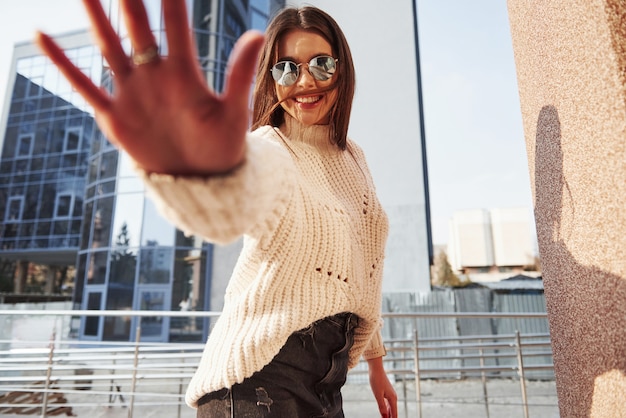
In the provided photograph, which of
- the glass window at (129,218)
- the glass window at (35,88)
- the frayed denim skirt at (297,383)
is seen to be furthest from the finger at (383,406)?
the glass window at (35,88)

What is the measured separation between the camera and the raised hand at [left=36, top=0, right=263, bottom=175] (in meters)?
0.35

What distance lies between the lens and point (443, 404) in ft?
18.3

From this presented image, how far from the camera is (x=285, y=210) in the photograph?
610 millimetres

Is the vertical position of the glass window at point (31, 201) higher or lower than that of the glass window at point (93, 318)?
higher

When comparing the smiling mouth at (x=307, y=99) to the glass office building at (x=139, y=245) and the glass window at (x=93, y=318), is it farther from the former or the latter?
the glass window at (x=93, y=318)

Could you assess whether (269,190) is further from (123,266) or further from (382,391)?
(123,266)

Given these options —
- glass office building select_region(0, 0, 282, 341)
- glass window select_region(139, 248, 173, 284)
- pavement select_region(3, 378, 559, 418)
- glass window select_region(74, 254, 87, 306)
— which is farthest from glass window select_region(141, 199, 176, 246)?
pavement select_region(3, 378, 559, 418)

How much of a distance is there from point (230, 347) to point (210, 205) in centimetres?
33

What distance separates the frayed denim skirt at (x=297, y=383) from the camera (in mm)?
655

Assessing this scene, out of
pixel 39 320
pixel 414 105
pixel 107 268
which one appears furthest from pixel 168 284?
pixel 414 105

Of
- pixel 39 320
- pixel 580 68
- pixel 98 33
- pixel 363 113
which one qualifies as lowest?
pixel 39 320

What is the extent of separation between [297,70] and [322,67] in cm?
6

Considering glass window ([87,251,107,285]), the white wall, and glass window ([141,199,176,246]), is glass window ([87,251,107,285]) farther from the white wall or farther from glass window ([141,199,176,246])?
the white wall

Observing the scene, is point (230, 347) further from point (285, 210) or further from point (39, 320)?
point (39, 320)
